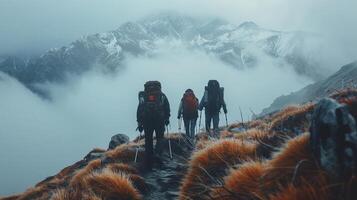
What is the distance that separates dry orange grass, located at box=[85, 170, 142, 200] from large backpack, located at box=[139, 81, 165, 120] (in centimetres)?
574

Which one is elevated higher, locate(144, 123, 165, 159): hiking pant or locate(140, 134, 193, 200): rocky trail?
locate(144, 123, 165, 159): hiking pant

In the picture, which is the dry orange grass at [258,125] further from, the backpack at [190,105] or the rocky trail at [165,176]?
the rocky trail at [165,176]

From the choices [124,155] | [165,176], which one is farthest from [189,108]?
[165,176]

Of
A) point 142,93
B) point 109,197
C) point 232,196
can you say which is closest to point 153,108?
point 142,93

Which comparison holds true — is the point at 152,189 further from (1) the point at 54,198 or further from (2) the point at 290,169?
(2) the point at 290,169

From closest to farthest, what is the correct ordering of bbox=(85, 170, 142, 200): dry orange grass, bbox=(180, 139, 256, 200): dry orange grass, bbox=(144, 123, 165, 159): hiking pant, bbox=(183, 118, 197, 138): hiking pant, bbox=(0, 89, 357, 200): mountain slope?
bbox=(0, 89, 357, 200): mountain slope, bbox=(180, 139, 256, 200): dry orange grass, bbox=(85, 170, 142, 200): dry orange grass, bbox=(144, 123, 165, 159): hiking pant, bbox=(183, 118, 197, 138): hiking pant

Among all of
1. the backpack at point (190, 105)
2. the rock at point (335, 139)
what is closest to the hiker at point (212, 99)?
the backpack at point (190, 105)

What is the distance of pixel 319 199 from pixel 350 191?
1.08ft

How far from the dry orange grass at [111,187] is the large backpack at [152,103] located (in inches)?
226

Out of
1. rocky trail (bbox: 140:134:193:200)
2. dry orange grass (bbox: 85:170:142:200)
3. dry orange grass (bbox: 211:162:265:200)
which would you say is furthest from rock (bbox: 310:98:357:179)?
dry orange grass (bbox: 85:170:142:200)

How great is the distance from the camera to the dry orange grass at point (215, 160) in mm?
7754

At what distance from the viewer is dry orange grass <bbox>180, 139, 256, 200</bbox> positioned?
775 centimetres

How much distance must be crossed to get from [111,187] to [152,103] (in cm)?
648

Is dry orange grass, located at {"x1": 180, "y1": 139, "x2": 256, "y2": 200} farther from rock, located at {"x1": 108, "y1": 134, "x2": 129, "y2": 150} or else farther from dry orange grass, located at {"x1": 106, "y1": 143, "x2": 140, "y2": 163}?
rock, located at {"x1": 108, "y1": 134, "x2": 129, "y2": 150}
